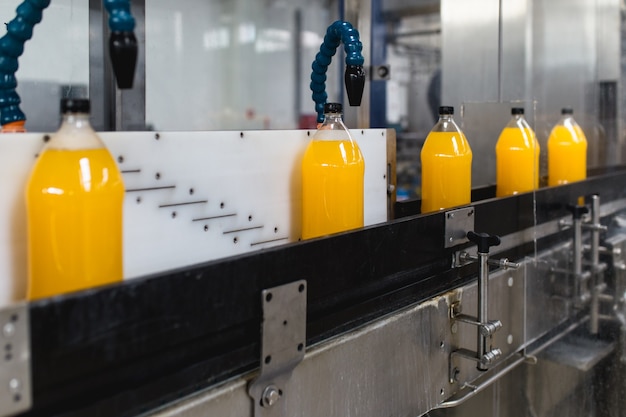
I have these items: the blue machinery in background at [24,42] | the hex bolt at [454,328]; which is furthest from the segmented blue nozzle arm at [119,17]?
the hex bolt at [454,328]

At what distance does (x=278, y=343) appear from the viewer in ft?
2.45

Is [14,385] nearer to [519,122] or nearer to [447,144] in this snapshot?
[447,144]

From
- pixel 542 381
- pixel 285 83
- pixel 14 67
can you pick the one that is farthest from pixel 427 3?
pixel 14 67

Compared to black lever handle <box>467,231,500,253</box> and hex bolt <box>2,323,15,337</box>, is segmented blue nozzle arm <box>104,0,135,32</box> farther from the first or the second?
black lever handle <box>467,231,500,253</box>

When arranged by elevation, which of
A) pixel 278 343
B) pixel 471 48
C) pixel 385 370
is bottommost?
pixel 385 370

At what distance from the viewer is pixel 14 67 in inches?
27.1

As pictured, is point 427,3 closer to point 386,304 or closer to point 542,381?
point 542,381

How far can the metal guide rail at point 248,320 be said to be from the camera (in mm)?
544

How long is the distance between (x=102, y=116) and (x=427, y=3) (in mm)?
2895

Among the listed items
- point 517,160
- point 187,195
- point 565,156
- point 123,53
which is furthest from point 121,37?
point 565,156

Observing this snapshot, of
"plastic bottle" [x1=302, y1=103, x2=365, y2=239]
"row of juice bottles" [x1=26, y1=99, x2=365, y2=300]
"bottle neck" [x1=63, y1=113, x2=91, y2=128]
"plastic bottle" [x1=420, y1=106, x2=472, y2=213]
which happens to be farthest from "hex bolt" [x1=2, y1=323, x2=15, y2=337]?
"plastic bottle" [x1=420, y1=106, x2=472, y2=213]

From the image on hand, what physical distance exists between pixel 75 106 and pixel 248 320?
0.31 metres

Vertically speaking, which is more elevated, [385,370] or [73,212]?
[73,212]

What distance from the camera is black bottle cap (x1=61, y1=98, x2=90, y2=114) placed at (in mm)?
638
